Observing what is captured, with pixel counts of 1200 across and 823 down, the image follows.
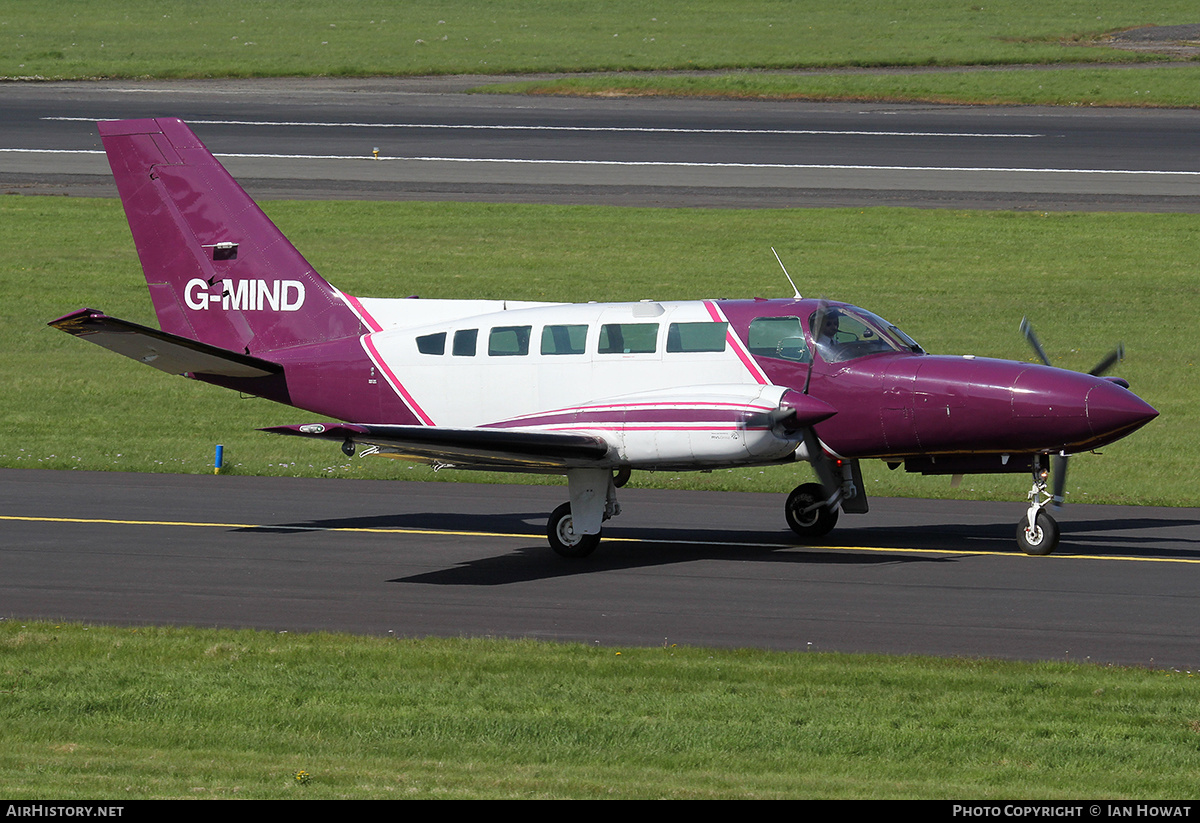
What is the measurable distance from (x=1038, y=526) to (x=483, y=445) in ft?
21.1

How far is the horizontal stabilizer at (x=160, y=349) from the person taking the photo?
15883 mm

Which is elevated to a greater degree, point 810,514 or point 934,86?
point 934,86

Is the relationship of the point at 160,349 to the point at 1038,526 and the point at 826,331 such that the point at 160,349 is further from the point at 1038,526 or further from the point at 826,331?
the point at 1038,526

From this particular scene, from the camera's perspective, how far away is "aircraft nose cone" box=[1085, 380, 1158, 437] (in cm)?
1567

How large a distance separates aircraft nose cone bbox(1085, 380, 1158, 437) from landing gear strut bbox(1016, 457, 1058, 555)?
116 cm

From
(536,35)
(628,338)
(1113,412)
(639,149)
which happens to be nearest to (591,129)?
(639,149)

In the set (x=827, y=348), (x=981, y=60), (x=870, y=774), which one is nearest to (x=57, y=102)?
(x=981, y=60)

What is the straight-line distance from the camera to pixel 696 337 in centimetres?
1722

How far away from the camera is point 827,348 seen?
16969mm

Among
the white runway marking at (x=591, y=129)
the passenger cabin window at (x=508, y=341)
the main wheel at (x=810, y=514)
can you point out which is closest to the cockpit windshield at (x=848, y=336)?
the main wheel at (x=810, y=514)

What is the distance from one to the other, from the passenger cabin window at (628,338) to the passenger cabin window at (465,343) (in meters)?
1.69

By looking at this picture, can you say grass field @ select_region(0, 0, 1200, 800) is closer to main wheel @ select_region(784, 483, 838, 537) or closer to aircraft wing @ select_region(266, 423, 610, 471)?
aircraft wing @ select_region(266, 423, 610, 471)

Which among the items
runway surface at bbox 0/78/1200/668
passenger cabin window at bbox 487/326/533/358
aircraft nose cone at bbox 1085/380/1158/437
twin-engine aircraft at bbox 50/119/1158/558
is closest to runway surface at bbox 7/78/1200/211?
runway surface at bbox 0/78/1200/668

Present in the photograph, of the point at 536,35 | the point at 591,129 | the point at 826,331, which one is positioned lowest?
the point at 826,331
